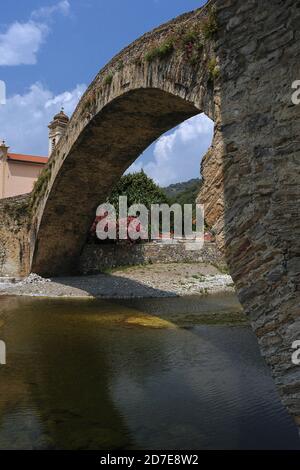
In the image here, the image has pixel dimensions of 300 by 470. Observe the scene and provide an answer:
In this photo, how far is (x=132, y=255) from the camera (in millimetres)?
18156

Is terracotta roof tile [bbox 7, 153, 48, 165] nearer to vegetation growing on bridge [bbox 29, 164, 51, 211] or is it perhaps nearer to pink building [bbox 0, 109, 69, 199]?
pink building [bbox 0, 109, 69, 199]

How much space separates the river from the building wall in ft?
86.0

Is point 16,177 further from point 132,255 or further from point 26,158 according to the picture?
point 132,255

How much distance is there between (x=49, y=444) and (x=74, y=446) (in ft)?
0.73

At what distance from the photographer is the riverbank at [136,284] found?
14.1 m

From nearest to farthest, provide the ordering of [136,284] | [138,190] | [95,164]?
[95,164], [136,284], [138,190]

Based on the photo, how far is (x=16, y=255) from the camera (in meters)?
16.8

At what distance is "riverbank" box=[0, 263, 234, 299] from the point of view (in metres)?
14.1

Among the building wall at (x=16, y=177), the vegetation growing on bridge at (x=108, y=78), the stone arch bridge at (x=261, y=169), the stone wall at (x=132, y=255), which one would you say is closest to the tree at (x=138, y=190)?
the stone wall at (x=132, y=255)

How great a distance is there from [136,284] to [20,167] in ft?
78.0

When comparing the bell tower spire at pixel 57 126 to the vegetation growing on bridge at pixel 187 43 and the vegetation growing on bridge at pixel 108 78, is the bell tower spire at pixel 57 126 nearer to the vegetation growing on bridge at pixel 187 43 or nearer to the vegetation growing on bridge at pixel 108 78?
the vegetation growing on bridge at pixel 108 78

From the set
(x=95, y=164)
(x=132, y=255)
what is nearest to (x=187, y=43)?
(x=95, y=164)

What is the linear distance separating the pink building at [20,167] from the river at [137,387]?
86.4ft
